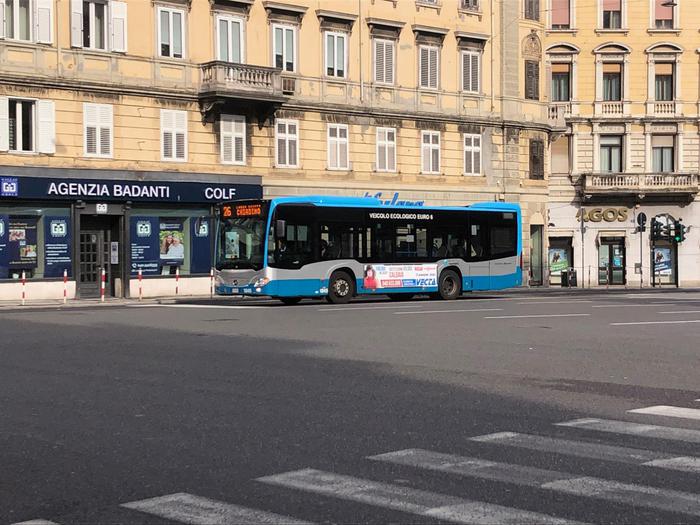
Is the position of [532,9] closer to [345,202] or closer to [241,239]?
[345,202]

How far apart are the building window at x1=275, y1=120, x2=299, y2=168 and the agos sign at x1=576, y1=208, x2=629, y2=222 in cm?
1982

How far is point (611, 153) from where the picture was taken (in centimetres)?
5522

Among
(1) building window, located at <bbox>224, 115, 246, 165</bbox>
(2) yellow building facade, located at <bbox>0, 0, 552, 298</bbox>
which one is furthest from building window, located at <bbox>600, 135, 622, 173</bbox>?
(1) building window, located at <bbox>224, 115, 246, 165</bbox>

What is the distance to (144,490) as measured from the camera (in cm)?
669

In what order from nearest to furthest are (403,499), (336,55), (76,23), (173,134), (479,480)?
(403,499)
(479,480)
(76,23)
(173,134)
(336,55)

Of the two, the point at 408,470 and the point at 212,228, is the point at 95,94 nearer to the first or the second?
the point at 212,228

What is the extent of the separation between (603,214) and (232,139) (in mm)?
23085

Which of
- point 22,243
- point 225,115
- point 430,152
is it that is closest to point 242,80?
point 225,115

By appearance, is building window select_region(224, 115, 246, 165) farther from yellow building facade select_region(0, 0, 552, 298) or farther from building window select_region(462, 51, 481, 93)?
building window select_region(462, 51, 481, 93)

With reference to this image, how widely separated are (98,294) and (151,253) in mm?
2213

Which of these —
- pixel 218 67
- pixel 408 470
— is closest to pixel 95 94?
pixel 218 67

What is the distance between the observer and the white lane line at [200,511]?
5.91 meters

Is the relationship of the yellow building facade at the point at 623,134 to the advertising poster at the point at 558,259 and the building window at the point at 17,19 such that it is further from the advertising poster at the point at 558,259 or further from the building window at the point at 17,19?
the building window at the point at 17,19

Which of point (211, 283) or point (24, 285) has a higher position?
point (24, 285)
